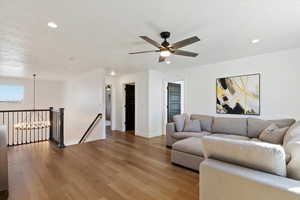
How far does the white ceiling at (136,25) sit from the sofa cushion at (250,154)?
1.62m

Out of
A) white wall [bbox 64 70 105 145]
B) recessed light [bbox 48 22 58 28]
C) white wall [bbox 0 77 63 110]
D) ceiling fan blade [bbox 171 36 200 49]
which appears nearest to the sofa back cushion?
ceiling fan blade [bbox 171 36 200 49]

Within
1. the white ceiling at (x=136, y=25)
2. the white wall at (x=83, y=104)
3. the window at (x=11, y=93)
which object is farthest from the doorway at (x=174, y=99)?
the window at (x=11, y=93)

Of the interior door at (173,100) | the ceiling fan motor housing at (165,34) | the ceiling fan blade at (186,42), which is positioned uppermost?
the ceiling fan motor housing at (165,34)

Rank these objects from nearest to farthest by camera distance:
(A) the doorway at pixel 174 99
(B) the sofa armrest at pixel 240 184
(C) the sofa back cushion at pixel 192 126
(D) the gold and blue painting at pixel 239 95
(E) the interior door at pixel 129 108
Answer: (B) the sofa armrest at pixel 240 184, (D) the gold and blue painting at pixel 239 95, (C) the sofa back cushion at pixel 192 126, (A) the doorway at pixel 174 99, (E) the interior door at pixel 129 108

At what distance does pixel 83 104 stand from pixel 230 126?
17.3 ft

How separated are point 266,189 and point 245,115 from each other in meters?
3.48

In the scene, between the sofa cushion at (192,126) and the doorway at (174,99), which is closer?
→ the sofa cushion at (192,126)

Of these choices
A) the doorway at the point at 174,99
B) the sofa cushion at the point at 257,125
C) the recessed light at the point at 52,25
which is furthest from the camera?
the doorway at the point at 174,99

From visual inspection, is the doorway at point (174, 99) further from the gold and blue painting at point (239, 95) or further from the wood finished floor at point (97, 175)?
the wood finished floor at point (97, 175)

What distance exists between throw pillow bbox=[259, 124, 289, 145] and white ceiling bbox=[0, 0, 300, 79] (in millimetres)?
1751

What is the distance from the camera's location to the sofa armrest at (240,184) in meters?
1.22

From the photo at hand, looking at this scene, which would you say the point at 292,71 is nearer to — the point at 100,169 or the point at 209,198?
the point at 209,198

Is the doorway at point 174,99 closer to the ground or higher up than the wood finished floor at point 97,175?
higher up

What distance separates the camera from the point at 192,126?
14.4 ft
